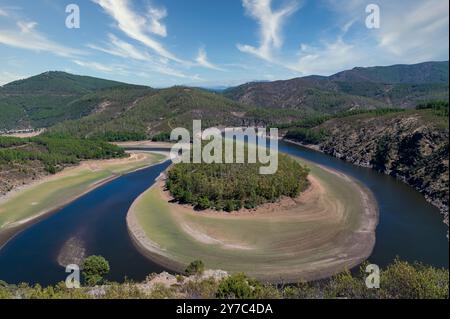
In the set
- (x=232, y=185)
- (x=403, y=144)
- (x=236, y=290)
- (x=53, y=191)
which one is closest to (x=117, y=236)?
(x=232, y=185)

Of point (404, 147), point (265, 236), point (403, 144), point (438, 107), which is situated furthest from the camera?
point (438, 107)

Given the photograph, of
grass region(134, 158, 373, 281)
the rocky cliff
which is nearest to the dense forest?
grass region(134, 158, 373, 281)

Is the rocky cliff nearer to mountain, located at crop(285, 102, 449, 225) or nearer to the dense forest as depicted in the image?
mountain, located at crop(285, 102, 449, 225)

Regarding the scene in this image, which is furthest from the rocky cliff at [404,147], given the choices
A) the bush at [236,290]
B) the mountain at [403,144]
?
the bush at [236,290]

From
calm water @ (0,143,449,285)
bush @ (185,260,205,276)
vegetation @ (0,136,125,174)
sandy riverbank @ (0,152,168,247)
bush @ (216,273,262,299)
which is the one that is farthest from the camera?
vegetation @ (0,136,125,174)

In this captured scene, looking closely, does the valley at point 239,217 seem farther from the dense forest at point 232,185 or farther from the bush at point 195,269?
Answer: the bush at point 195,269

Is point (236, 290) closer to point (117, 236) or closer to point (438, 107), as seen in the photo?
point (117, 236)

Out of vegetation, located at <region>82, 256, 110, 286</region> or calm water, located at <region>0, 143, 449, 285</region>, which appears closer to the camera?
vegetation, located at <region>82, 256, 110, 286</region>
